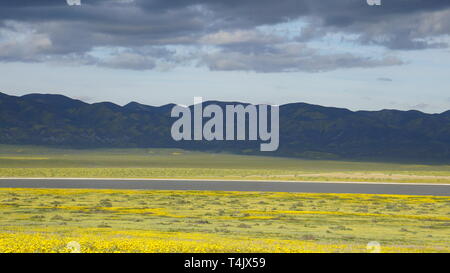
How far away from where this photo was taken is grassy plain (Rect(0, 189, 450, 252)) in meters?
21.0

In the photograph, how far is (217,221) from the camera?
32.0 m

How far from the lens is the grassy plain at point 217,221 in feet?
68.9

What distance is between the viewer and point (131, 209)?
3728 centimetres

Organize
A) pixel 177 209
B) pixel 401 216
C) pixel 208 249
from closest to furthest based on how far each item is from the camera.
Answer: pixel 208 249 → pixel 401 216 → pixel 177 209

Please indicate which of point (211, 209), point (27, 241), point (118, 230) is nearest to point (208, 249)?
point (27, 241)

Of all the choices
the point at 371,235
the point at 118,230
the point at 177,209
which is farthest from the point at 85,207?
the point at 371,235

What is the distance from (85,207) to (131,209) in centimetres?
297
